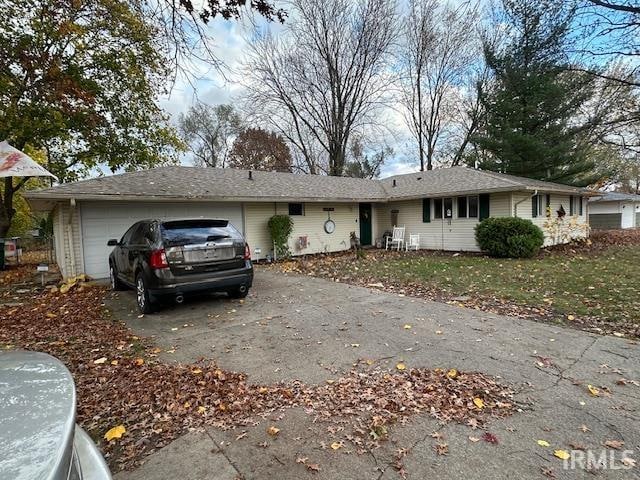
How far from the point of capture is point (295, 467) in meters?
2.11

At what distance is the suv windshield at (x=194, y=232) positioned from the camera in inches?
214

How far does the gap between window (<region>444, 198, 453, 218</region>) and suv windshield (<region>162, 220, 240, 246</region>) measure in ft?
36.0

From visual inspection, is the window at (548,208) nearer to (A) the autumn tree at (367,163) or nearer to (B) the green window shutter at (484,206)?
(B) the green window shutter at (484,206)

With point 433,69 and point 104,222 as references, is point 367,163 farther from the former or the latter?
point 104,222

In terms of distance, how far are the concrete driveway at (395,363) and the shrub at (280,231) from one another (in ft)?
19.2

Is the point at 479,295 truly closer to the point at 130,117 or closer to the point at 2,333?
the point at 2,333

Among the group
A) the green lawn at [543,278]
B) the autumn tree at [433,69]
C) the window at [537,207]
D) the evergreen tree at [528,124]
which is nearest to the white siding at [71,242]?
the green lawn at [543,278]

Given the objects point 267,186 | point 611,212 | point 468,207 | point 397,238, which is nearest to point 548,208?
point 468,207

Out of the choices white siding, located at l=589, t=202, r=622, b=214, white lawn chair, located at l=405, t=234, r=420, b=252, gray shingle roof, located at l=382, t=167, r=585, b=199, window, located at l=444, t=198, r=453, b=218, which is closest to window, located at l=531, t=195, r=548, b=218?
gray shingle roof, located at l=382, t=167, r=585, b=199

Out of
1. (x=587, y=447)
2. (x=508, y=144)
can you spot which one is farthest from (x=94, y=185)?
(x=508, y=144)

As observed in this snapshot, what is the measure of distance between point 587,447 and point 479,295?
15.3 ft

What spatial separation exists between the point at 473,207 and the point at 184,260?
1205cm

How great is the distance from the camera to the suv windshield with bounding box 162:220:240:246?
214 inches

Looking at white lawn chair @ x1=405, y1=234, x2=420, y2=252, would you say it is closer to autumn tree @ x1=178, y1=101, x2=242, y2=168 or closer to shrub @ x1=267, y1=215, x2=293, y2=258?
shrub @ x1=267, y1=215, x2=293, y2=258
